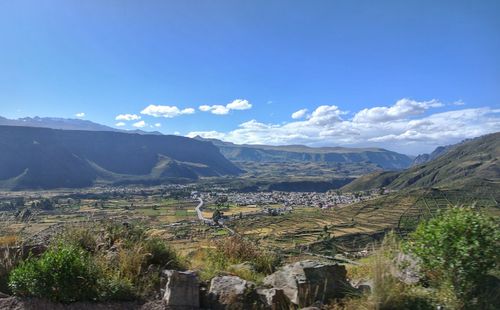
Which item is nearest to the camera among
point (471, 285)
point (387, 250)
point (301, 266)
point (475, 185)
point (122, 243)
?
point (471, 285)

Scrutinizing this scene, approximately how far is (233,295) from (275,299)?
2.43ft

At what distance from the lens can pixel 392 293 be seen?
6.30m

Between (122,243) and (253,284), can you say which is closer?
(253,284)

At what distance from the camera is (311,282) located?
7191 millimetres

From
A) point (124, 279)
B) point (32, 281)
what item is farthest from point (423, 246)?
point (32, 281)

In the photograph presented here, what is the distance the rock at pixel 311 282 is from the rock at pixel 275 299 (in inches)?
4.4

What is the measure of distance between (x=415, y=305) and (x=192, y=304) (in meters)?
3.71

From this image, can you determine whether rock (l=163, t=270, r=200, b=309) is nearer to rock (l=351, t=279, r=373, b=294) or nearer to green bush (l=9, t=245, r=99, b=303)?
green bush (l=9, t=245, r=99, b=303)

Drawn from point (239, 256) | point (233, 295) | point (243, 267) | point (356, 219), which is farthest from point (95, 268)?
point (356, 219)

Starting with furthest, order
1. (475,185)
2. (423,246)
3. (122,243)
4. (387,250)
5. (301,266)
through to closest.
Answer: (475,185), (122,243), (301,266), (387,250), (423,246)

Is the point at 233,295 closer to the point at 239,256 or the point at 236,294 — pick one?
the point at 236,294

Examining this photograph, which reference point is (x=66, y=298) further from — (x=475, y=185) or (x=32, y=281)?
(x=475, y=185)

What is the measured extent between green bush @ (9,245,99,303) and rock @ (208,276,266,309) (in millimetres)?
2103

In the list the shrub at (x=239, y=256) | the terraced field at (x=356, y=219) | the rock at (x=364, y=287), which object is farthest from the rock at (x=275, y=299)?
the terraced field at (x=356, y=219)
